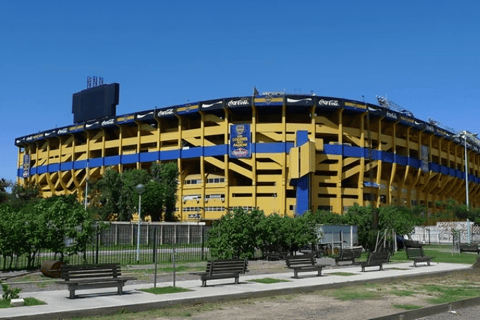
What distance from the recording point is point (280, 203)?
70.3 meters

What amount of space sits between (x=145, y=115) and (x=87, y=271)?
67.9 metres

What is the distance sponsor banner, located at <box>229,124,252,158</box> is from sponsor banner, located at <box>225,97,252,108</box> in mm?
2965

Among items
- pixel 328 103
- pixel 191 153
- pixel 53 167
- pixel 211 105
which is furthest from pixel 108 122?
pixel 328 103

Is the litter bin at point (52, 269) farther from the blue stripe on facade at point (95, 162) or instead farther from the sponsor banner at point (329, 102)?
the blue stripe on facade at point (95, 162)

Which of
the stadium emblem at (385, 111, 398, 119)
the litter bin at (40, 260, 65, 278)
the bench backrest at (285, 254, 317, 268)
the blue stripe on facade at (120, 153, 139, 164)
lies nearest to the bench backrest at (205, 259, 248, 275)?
the bench backrest at (285, 254, 317, 268)

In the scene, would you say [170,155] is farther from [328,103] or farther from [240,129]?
[328,103]

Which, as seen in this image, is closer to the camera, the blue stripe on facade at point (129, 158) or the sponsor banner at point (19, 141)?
the blue stripe on facade at point (129, 158)

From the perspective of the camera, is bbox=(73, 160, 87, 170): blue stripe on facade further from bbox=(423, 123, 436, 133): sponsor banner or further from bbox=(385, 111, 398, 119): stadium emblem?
bbox=(423, 123, 436, 133): sponsor banner

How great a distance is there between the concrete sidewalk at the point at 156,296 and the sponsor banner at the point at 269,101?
52.5 meters

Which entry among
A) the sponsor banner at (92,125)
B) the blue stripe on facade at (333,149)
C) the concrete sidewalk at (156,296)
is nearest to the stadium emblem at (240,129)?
the blue stripe on facade at (333,149)

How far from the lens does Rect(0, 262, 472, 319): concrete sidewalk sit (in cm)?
1041

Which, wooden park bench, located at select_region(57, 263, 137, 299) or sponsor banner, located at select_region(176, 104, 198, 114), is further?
sponsor banner, located at select_region(176, 104, 198, 114)

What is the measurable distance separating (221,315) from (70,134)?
87.2 m

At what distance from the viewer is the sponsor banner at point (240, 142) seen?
7100 centimetres
